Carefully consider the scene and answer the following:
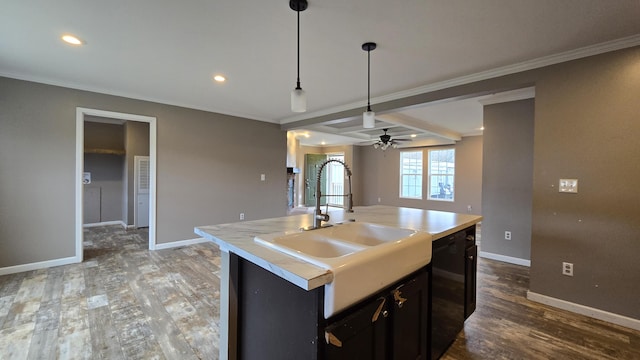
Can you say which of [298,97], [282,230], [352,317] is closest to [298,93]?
[298,97]

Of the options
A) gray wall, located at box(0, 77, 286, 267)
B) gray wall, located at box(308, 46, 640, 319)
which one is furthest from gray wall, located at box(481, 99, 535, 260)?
gray wall, located at box(0, 77, 286, 267)

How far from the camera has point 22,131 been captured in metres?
3.17

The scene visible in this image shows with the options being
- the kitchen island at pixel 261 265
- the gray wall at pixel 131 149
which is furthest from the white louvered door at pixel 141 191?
the kitchen island at pixel 261 265

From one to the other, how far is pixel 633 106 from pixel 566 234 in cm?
115

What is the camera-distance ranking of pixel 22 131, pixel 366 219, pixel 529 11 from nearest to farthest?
pixel 529 11
pixel 366 219
pixel 22 131

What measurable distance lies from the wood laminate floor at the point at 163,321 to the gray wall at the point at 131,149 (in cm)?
274

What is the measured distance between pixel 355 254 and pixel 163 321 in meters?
2.03

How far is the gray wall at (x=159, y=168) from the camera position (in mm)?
3152

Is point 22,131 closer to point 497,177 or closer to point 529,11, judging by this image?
point 529,11

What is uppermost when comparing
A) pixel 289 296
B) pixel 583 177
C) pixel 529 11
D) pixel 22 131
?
pixel 529 11

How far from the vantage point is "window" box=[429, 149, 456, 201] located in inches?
290

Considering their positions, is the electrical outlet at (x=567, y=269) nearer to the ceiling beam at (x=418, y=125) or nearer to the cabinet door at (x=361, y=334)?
the cabinet door at (x=361, y=334)

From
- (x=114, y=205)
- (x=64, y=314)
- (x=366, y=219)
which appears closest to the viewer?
(x=366, y=219)

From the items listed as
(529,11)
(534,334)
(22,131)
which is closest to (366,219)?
(534,334)
